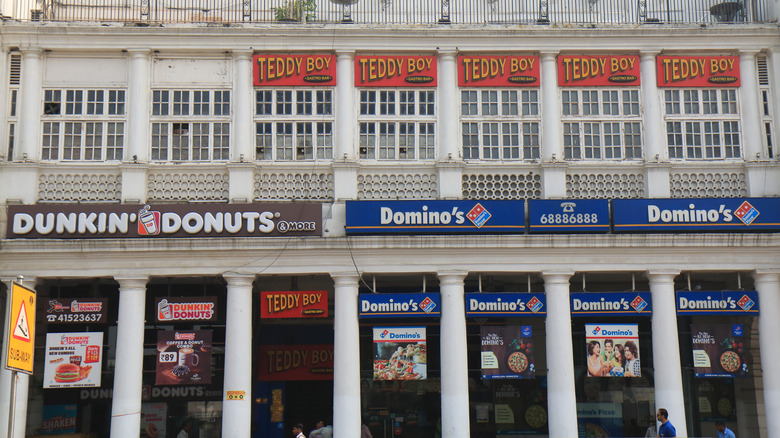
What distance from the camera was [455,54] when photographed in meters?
24.7

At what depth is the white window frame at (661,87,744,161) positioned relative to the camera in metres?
24.8

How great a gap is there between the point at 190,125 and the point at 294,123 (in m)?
2.99

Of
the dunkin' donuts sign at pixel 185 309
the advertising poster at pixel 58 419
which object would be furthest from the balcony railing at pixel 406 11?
the advertising poster at pixel 58 419

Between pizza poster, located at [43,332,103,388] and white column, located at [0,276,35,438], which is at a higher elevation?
pizza poster, located at [43,332,103,388]

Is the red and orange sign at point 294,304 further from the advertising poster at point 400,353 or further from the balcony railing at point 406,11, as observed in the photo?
the balcony railing at point 406,11

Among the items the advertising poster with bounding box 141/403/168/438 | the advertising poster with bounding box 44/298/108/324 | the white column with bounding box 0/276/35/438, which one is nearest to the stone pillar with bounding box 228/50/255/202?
the advertising poster with bounding box 44/298/108/324

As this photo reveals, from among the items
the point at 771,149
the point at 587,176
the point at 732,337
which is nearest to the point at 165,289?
the point at 587,176

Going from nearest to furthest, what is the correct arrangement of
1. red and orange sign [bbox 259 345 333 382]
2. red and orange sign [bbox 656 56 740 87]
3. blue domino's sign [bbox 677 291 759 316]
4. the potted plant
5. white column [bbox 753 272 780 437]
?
white column [bbox 753 272 780 437] < blue domino's sign [bbox 677 291 759 316] < red and orange sign [bbox 656 56 740 87] < the potted plant < red and orange sign [bbox 259 345 333 382]

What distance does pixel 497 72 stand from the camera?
81.3 feet

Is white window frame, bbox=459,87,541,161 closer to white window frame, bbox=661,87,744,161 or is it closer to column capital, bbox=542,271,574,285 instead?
column capital, bbox=542,271,574,285

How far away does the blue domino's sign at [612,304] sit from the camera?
2355 cm

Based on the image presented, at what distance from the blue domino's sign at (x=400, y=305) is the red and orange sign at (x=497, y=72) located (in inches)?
252

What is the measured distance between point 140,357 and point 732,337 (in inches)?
647

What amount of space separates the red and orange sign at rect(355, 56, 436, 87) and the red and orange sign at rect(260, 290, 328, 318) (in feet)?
21.1
